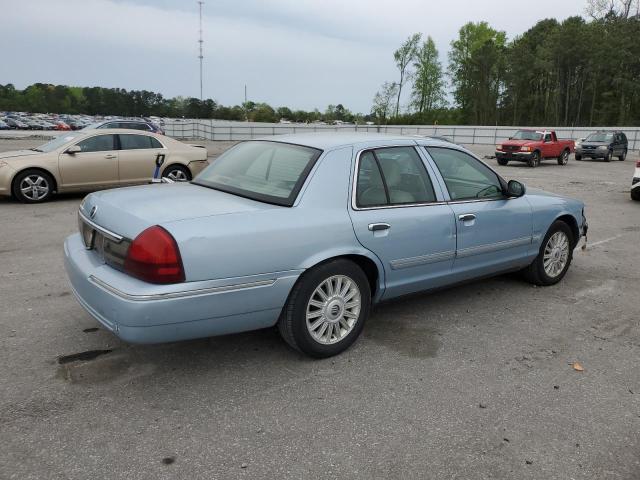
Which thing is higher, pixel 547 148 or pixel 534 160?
pixel 547 148

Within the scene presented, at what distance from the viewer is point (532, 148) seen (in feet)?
72.7

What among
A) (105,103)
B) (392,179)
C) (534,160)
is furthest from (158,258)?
(105,103)

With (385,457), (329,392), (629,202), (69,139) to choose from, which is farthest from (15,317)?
(629,202)

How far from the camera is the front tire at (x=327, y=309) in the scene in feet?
11.2

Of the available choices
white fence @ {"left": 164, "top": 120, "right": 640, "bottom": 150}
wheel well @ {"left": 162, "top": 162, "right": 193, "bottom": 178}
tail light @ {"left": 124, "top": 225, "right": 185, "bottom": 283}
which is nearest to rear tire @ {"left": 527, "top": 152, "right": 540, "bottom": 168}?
white fence @ {"left": 164, "top": 120, "right": 640, "bottom": 150}

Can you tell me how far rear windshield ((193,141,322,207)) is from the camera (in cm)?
360

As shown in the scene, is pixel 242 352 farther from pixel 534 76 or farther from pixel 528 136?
pixel 534 76

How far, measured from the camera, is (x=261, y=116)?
86250 mm

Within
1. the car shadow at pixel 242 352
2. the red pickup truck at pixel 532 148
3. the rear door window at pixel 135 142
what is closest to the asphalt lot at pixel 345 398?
the car shadow at pixel 242 352

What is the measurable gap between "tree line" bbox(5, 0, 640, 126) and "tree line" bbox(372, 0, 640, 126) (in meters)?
0.12

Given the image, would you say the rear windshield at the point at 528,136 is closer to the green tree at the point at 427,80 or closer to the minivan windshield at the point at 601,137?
the minivan windshield at the point at 601,137

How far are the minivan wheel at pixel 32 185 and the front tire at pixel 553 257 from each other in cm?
857

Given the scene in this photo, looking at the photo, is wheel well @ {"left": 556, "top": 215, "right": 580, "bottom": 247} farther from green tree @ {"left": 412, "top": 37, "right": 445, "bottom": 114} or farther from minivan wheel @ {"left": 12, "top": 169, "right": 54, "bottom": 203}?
green tree @ {"left": 412, "top": 37, "right": 445, "bottom": 114}

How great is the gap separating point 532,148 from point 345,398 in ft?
70.4
